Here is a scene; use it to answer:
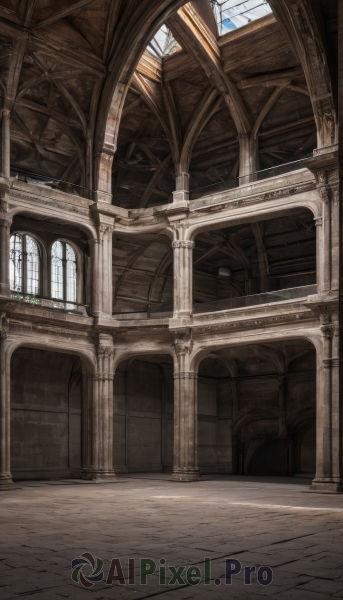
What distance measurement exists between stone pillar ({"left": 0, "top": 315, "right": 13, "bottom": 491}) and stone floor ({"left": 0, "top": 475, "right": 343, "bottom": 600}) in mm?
3331

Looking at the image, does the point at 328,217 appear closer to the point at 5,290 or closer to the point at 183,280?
the point at 183,280

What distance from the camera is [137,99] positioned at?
2939cm

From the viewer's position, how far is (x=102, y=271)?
92.8ft

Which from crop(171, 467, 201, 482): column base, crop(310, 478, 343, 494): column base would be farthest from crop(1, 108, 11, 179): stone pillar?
crop(310, 478, 343, 494): column base

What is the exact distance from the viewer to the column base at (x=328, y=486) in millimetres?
21891

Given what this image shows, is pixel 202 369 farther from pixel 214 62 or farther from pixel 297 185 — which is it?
pixel 214 62

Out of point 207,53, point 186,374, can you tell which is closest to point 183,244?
point 186,374

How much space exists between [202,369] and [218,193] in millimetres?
10707

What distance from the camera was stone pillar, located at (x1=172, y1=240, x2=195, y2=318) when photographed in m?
27.8

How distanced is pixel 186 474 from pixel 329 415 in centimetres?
663

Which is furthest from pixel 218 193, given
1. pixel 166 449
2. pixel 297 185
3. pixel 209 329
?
pixel 166 449

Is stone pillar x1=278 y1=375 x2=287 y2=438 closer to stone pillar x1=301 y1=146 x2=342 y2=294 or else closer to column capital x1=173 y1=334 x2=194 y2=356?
column capital x1=173 y1=334 x2=194 y2=356

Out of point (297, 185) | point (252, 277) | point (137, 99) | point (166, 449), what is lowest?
point (166, 449)

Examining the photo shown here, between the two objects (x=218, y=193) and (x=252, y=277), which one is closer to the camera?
(x=218, y=193)
